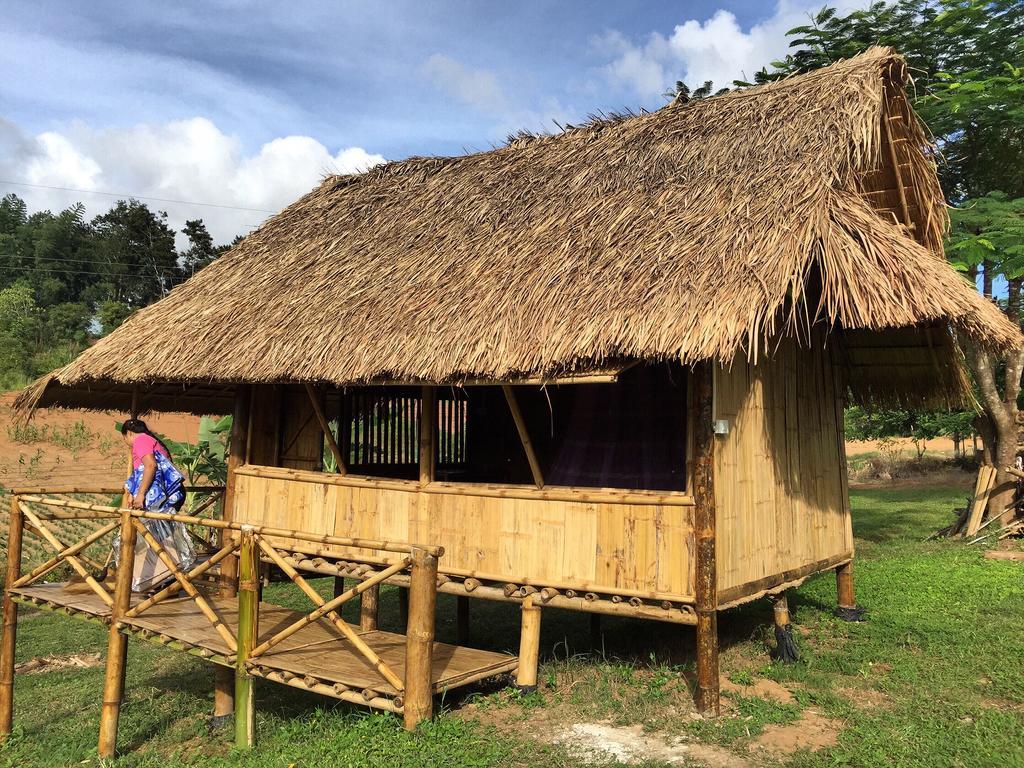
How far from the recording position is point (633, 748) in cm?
450

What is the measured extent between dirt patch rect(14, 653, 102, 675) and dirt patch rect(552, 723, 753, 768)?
17.8 ft

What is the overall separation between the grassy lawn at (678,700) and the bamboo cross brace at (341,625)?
0.33 metres

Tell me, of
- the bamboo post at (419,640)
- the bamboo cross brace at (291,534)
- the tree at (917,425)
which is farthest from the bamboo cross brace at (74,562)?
the tree at (917,425)

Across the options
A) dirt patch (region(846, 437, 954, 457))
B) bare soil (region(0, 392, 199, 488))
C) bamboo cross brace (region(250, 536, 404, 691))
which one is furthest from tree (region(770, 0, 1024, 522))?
bare soil (region(0, 392, 199, 488))

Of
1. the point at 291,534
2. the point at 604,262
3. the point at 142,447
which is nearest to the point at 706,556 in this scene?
the point at 604,262

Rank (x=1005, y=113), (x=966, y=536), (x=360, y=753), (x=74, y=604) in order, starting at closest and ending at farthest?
(x=360, y=753) → (x=74, y=604) → (x=1005, y=113) → (x=966, y=536)

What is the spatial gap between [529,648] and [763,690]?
153 centimetres

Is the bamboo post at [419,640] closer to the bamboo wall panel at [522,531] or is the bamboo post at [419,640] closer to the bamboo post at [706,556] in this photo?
the bamboo wall panel at [522,531]

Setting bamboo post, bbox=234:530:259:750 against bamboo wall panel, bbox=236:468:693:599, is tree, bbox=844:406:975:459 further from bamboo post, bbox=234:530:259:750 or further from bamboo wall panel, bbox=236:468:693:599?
bamboo post, bbox=234:530:259:750

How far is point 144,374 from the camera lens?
7012 mm

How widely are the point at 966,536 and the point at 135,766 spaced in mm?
9642

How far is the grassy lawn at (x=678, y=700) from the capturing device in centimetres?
439

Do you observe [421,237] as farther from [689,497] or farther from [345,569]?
[689,497]

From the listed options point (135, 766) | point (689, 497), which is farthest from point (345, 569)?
point (689, 497)
